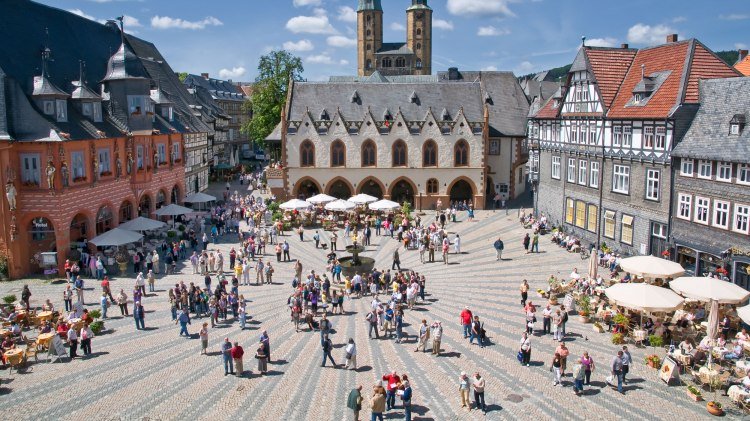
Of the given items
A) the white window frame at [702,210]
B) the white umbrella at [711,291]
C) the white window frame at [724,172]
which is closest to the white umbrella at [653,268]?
the white umbrella at [711,291]

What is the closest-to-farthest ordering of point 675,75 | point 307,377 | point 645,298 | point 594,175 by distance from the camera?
point 307,377
point 645,298
point 675,75
point 594,175

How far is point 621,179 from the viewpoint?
113 feet

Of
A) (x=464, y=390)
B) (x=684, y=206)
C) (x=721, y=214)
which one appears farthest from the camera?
(x=684, y=206)

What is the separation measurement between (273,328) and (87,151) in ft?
59.5

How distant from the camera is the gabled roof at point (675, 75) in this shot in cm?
3044

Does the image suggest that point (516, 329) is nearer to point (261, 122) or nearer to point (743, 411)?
point (743, 411)

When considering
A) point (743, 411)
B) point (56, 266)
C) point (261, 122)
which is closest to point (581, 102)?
point (743, 411)

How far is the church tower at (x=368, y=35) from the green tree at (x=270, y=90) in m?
44.8

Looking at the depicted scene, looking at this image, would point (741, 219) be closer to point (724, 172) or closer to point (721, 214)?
point (721, 214)

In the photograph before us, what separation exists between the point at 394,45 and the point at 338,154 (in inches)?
2698

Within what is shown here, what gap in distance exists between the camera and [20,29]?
35.3 m

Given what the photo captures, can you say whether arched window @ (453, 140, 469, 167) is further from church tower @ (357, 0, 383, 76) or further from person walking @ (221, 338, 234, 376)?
church tower @ (357, 0, 383, 76)

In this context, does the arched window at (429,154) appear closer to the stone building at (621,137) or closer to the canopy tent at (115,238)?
the stone building at (621,137)

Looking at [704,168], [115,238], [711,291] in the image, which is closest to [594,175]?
[704,168]
